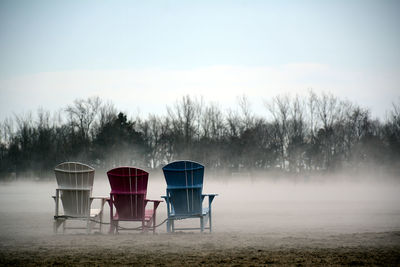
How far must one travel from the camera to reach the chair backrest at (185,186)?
8.27 m

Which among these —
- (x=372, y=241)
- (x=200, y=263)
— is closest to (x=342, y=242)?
(x=372, y=241)

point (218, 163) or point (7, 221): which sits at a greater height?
point (218, 163)

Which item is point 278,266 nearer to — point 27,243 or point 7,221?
point 27,243

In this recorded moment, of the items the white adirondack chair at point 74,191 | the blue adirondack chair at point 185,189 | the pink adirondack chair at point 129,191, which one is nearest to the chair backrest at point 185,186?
the blue adirondack chair at point 185,189

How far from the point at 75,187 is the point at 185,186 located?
231 cm

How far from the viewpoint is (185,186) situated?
27.2ft

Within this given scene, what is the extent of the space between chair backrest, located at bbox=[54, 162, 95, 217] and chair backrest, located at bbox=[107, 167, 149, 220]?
570 millimetres

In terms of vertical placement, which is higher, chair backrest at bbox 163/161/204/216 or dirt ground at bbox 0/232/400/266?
chair backrest at bbox 163/161/204/216

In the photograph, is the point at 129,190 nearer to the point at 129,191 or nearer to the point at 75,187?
the point at 129,191

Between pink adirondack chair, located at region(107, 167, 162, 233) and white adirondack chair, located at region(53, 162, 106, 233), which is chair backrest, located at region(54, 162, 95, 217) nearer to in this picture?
white adirondack chair, located at region(53, 162, 106, 233)

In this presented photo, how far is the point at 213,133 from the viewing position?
55.6m

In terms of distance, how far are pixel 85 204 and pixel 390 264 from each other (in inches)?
230

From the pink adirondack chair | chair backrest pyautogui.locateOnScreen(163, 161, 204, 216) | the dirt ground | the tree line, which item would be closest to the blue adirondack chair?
chair backrest pyautogui.locateOnScreen(163, 161, 204, 216)

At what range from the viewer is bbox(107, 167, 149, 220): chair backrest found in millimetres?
8273
